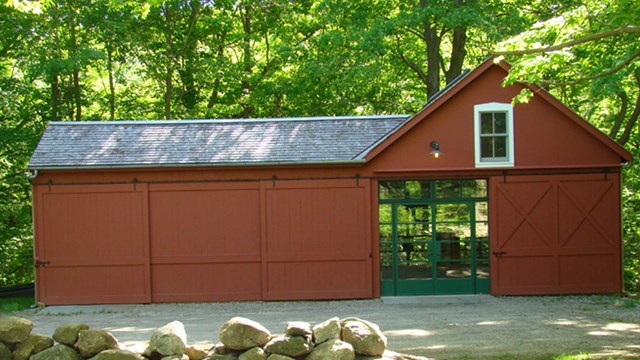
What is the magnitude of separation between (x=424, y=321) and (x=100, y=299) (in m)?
7.37

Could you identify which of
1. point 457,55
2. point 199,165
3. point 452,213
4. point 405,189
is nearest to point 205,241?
point 199,165

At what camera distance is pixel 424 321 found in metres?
11.7

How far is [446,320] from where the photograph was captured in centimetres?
1174

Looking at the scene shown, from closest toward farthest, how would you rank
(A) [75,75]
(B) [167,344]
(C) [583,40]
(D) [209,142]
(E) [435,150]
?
1. (B) [167,344]
2. (C) [583,40]
3. (E) [435,150]
4. (D) [209,142]
5. (A) [75,75]

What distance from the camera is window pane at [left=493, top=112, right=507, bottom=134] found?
48.0 ft

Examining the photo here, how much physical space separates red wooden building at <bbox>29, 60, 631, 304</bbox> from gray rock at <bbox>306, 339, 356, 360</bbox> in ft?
24.9

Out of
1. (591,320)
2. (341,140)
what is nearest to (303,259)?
(341,140)

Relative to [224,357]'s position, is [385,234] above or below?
above

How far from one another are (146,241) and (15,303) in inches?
130

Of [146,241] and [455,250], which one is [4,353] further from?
[455,250]

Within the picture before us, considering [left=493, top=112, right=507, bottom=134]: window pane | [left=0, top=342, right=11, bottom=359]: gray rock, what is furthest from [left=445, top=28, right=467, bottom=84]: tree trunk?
[left=0, top=342, right=11, bottom=359]: gray rock

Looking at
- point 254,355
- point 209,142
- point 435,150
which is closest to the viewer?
point 254,355

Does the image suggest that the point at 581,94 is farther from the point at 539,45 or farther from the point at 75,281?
the point at 75,281

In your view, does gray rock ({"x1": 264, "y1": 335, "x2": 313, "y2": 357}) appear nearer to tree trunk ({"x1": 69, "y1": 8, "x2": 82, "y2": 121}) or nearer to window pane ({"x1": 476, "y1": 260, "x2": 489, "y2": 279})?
window pane ({"x1": 476, "y1": 260, "x2": 489, "y2": 279})
